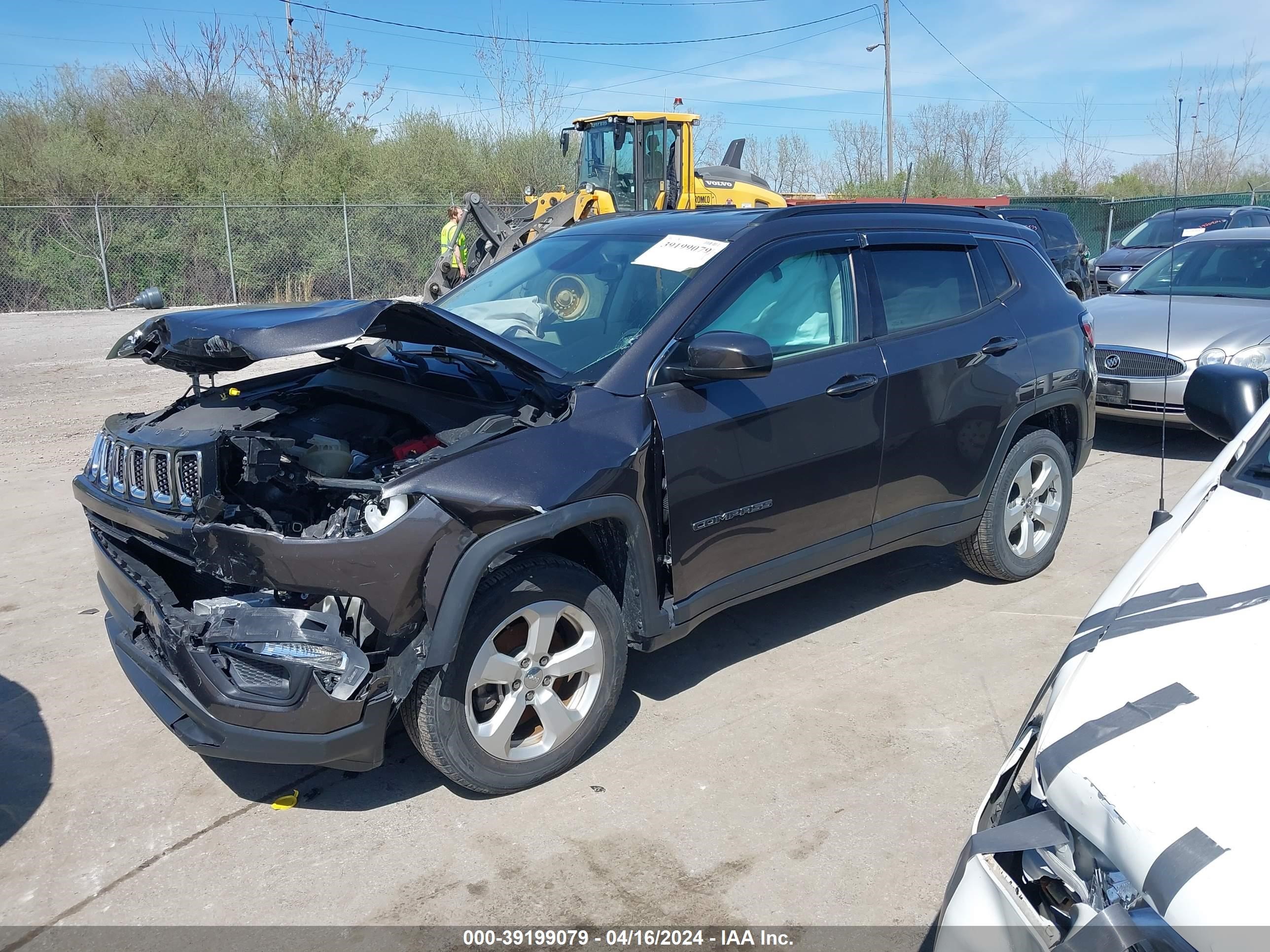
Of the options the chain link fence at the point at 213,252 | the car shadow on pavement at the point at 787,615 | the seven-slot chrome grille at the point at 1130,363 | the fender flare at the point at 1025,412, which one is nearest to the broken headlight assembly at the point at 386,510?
the car shadow on pavement at the point at 787,615

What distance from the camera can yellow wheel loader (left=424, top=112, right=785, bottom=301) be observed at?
15.0 m

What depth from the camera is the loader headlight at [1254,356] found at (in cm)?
775

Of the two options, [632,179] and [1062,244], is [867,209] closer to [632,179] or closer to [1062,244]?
[1062,244]

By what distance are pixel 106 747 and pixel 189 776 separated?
1.49 feet

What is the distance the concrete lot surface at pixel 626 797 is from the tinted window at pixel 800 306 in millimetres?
1457

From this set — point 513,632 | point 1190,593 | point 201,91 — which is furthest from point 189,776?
point 201,91

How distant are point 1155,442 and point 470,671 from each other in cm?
769

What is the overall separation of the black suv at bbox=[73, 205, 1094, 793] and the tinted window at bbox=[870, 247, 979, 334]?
0.05 ft

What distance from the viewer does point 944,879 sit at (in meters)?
3.09

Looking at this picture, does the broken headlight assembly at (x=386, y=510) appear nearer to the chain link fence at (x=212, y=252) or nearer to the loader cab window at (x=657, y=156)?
the loader cab window at (x=657, y=156)

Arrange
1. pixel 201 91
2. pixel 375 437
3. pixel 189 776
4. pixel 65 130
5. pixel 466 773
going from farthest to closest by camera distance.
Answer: pixel 201 91 → pixel 65 130 → pixel 375 437 → pixel 189 776 → pixel 466 773

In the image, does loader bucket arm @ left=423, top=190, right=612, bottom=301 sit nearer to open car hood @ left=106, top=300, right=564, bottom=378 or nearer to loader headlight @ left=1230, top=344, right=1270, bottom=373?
loader headlight @ left=1230, top=344, right=1270, bottom=373

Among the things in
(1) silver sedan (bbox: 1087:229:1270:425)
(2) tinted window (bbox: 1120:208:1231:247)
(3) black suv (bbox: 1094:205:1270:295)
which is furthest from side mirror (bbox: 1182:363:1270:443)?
(2) tinted window (bbox: 1120:208:1231:247)

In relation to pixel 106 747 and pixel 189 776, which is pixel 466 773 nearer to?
pixel 189 776
